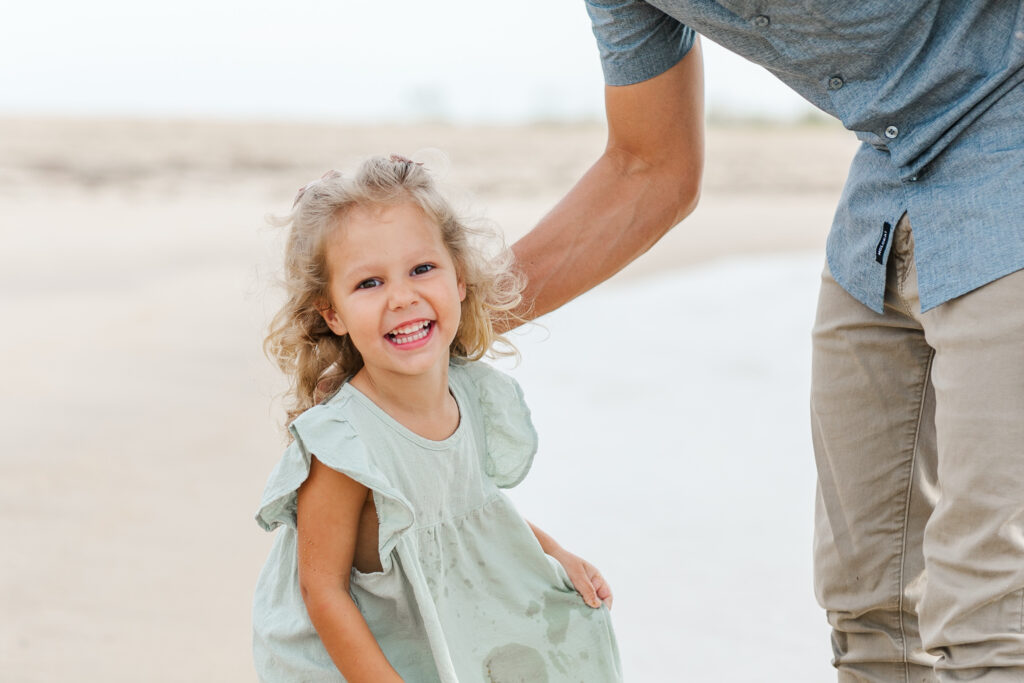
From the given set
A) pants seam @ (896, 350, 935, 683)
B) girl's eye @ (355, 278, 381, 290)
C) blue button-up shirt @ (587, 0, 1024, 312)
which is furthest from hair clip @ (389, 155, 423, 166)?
pants seam @ (896, 350, 935, 683)

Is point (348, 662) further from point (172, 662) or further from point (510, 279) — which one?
point (172, 662)

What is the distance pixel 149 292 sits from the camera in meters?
7.36

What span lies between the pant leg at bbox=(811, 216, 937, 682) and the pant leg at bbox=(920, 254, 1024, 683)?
0.26m

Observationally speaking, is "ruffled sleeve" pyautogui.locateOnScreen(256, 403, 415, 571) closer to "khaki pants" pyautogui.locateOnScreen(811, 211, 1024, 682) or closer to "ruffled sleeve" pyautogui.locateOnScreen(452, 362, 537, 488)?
"ruffled sleeve" pyautogui.locateOnScreen(452, 362, 537, 488)

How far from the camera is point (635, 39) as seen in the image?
1867 mm

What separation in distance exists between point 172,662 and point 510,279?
4.56 feet

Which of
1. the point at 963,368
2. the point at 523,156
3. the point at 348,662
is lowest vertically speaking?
the point at 348,662

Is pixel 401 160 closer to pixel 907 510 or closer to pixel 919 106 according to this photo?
pixel 919 106

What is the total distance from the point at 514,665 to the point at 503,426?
13.6 inches

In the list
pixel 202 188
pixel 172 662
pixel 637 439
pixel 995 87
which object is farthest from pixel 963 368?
pixel 202 188

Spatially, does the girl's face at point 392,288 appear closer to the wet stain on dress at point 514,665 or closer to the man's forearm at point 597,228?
the man's forearm at point 597,228

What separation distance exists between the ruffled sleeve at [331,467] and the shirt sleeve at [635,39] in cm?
74

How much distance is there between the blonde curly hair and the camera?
64.2 inches

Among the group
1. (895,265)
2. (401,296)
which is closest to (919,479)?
(895,265)
